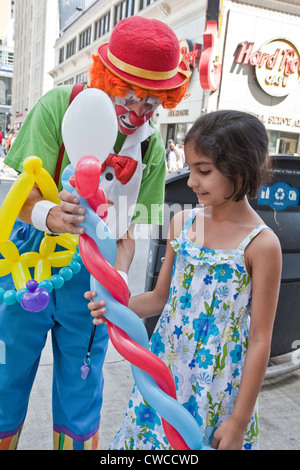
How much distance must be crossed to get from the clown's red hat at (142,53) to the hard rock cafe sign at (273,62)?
14.2 meters

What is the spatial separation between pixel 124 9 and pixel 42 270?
2294 centimetres

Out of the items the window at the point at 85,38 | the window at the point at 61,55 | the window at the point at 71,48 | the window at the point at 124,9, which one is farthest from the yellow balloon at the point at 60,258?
the window at the point at 61,55

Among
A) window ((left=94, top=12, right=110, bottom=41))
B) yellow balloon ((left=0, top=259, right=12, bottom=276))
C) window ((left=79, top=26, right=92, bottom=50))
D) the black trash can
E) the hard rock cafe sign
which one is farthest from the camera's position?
window ((left=79, top=26, right=92, bottom=50))

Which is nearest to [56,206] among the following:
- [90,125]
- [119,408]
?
[90,125]

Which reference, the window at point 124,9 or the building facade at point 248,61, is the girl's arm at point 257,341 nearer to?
the building facade at point 248,61

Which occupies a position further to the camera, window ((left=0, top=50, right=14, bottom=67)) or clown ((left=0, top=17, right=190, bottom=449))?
window ((left=0, top=50, right=14, bottom=67))

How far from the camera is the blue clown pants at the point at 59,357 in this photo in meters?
1.37

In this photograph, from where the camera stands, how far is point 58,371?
149 centimetres

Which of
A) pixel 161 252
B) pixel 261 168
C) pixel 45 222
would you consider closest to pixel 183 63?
pixel 261 168

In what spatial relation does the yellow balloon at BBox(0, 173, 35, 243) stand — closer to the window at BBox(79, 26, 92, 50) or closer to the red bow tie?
the red bow tie

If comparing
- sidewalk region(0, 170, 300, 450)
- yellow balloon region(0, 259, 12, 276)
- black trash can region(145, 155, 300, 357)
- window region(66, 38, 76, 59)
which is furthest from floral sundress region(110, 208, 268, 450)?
window region(66, 38, 76, 59)

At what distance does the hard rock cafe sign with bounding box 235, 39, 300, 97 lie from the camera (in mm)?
14305

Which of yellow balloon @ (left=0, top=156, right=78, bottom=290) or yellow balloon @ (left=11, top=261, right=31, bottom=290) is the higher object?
yellow balloon @ (left=0, top=156, right=78, bottom=290)

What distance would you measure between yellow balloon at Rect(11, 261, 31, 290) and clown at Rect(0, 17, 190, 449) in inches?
4.8
